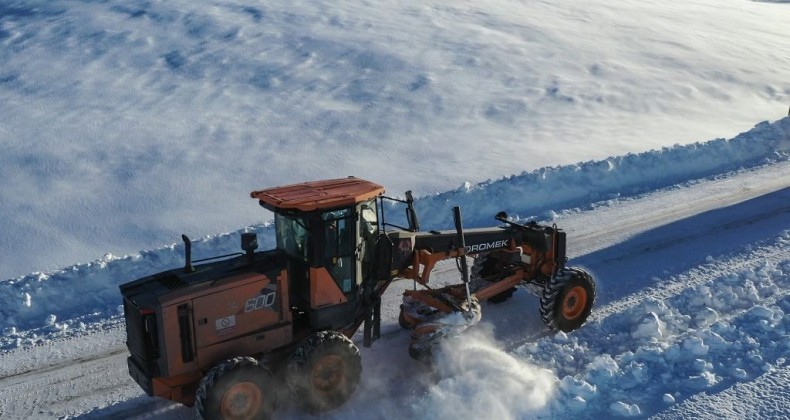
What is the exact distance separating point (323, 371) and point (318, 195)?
1824 millimetres

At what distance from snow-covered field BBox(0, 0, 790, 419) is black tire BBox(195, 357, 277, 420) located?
483mm

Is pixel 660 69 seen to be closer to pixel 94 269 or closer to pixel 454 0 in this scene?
pixel 454 0

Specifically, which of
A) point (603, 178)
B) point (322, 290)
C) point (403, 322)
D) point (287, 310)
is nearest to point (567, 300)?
point (403, 322)

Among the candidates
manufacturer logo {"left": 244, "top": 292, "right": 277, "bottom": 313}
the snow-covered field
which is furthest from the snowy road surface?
manufacturer logo {"left": 244, "top": 292, "right": 277, "bottom": 313}

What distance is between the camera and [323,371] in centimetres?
809

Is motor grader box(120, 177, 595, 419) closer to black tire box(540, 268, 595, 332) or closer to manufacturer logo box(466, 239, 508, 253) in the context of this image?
manufacturer logo box(466, 239, 508, 253)

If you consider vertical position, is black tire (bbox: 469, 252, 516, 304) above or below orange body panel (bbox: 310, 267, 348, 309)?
below

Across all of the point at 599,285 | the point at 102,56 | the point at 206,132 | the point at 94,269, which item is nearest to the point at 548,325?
the point at 599,285

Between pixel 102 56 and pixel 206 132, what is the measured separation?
237 inches

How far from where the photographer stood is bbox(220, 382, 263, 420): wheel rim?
7570 mm

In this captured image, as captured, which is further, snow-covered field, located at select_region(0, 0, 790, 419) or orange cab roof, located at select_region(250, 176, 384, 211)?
snow-covered field, located at select_region(0, 0, 790, 419)

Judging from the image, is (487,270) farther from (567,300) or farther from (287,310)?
(287,310)

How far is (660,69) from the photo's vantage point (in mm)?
24219

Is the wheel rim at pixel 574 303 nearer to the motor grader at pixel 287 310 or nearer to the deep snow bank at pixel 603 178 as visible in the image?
the motor grader at pixel 287 310
